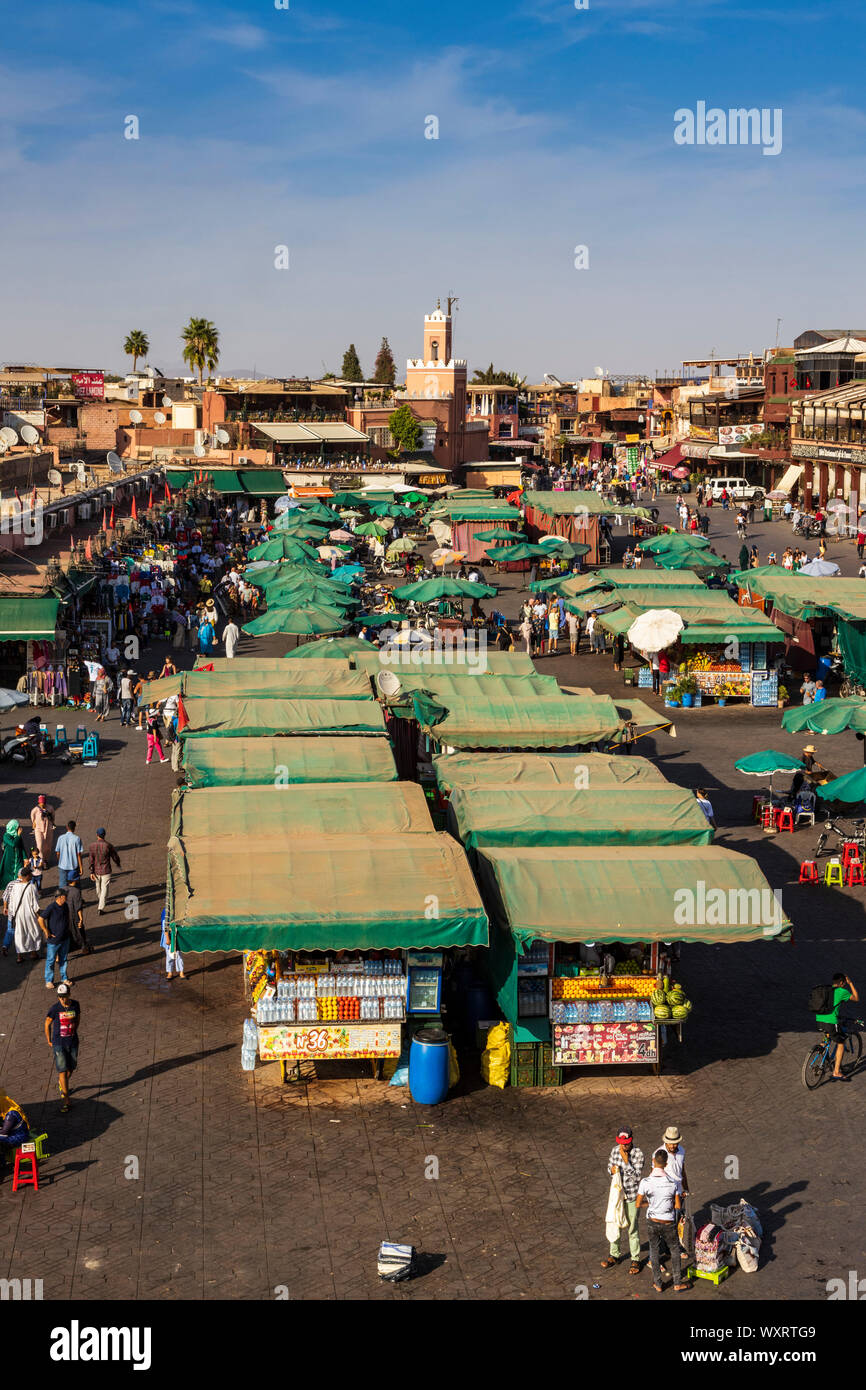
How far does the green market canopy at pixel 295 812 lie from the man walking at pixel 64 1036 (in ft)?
7.25

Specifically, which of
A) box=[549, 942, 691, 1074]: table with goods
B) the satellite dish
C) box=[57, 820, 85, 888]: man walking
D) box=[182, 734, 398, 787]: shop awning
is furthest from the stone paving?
the satellite dish

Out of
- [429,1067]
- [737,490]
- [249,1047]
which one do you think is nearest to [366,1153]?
[429,1067]

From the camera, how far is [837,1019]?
13188mm

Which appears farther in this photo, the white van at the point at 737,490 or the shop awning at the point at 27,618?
the white van at the point at 737,490

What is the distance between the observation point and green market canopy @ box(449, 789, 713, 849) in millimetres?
14781

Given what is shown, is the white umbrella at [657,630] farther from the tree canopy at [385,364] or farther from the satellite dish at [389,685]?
the tree canopy at [385,364]

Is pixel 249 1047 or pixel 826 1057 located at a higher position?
pixel 249 1047

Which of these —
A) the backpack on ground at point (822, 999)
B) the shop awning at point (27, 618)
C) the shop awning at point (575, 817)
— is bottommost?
the backpack on ground at point (822, 999)

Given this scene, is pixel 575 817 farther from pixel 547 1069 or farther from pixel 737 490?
pixel 737 490

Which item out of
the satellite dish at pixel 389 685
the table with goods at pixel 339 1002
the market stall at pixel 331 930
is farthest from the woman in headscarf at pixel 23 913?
the satellite dish at pixel 389 685

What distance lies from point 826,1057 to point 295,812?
18.9 feet

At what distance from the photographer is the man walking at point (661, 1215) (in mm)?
9883

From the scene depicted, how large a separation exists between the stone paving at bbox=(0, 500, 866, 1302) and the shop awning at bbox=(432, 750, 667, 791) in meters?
2.32

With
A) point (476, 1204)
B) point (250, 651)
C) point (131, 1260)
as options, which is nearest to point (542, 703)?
point (476, 1204)
